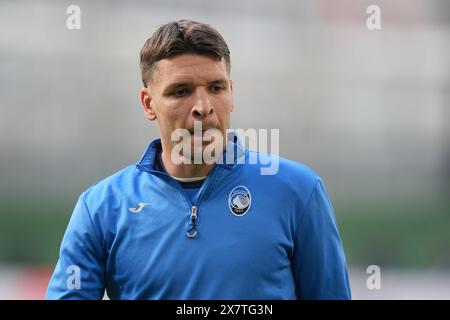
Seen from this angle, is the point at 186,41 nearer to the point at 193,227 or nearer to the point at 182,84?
the point at 182,84

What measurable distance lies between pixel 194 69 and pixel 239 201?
287mm

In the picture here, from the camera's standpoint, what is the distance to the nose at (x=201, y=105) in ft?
4.19

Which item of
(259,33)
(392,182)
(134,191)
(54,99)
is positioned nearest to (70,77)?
(54,99)

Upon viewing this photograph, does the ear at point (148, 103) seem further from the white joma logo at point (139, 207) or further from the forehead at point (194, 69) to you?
the white joma logo at point (139, 207)

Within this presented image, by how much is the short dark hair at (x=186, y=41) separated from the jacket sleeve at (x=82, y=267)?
387mm

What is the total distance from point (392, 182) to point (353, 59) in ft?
3.75

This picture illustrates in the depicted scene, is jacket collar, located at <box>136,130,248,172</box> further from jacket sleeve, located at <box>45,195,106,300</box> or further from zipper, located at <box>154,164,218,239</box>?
jacket sleeve, located at <box>45,195,106,300</box>

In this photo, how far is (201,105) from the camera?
1278mm

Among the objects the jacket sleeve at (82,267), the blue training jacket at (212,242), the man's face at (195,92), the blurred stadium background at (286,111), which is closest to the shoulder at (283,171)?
the blue training jacket at (212,242)

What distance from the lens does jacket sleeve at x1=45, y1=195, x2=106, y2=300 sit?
1260 mm

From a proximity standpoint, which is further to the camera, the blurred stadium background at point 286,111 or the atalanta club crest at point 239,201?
the blurred stadium background at point 286,111

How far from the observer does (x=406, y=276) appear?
4.96 m

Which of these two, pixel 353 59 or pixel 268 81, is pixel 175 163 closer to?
pixel 268 81
